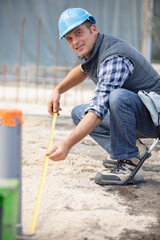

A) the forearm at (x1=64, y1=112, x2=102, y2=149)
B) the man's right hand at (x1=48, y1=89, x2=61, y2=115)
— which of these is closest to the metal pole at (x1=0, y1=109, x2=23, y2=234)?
the forearm at (x1=64, y1=112, x2=102, y2=149)

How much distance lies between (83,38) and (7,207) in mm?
1464

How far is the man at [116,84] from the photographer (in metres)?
2.28

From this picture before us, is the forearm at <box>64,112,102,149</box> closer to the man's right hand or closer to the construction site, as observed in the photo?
the construction site

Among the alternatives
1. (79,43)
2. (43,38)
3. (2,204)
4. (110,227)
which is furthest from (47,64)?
(2,204)

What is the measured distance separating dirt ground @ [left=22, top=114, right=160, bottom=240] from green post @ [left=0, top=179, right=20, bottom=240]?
466mm

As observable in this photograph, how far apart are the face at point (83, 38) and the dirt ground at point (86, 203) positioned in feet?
2.92

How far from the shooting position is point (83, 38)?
2.39 m

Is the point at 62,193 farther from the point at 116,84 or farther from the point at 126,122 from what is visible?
the point at 116,84

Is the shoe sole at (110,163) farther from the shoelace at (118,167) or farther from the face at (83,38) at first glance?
the face at (83,38)

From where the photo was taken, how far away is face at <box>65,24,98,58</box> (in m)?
2.38

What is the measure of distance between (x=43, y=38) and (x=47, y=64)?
560 millimetres

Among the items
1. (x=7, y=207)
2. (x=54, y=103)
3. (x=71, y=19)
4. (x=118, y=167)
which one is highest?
(x=71, y=19)

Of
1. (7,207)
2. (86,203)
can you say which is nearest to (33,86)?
(86,203)

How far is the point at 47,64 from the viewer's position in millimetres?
7973
